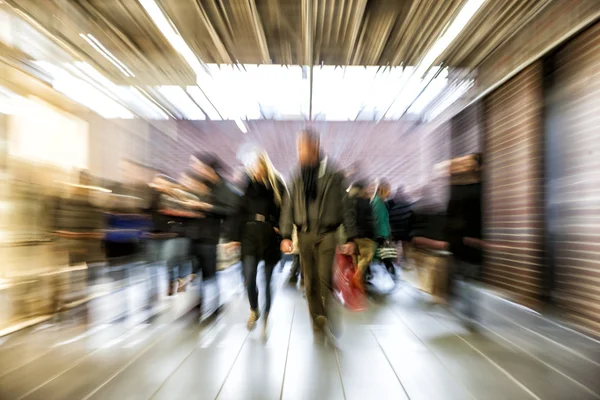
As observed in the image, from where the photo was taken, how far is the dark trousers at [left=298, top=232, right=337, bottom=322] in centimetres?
305

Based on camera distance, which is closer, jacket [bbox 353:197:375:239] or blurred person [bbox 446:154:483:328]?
blurred person [bbox 446:154:483:328]

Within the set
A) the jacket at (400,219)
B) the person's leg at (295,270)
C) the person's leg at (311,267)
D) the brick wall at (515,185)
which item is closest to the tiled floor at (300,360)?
the person's leg at (311,267)

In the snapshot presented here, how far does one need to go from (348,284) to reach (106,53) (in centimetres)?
387

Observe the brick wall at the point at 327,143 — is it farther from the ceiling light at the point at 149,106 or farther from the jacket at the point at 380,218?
the jacket at the point at 380,218

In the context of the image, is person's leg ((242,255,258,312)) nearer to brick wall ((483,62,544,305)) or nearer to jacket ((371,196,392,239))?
jacket ((371,196,392,239))

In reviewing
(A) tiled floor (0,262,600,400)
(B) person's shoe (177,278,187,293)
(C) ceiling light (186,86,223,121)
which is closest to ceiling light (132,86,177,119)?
(C) ceiling light (186,86,223,121)

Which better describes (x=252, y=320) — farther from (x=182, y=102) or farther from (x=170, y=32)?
(x=182, y=102)

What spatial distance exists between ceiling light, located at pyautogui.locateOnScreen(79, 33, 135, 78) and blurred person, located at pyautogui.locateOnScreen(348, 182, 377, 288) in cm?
333

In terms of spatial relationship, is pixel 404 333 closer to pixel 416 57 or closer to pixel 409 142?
pixel 416 57

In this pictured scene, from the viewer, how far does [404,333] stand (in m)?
3.42

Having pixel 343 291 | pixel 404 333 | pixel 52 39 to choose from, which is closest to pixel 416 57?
pixel 343 291

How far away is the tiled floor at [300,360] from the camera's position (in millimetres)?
2299

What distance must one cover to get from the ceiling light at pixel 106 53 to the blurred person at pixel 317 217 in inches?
113

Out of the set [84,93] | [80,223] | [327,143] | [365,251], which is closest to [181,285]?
[80,223]
